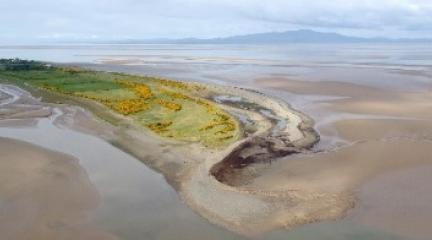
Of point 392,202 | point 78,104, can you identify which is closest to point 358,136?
point 392,202

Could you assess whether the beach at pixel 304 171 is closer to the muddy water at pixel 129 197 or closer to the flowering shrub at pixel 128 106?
the muddy water at pixel 129 197

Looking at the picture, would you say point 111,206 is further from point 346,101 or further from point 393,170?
point 346,101

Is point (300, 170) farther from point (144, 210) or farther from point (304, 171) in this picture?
point (144, 210)

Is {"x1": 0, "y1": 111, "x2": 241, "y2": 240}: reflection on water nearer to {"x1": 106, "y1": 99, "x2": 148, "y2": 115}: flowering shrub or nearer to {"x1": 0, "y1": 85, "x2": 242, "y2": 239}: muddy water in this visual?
{"x1": 0, "y1": 85, "x2": 242, "y2": 239}: muddy water

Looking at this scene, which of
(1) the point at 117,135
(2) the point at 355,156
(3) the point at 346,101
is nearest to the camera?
(2) the point at 355,156

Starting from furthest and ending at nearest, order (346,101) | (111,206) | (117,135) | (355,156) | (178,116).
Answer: (346,101), (178,116), (117,135), (355,156), (111,206)

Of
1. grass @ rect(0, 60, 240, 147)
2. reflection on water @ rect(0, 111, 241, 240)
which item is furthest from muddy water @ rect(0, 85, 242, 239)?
grass @ rect(0, 60, 240, 147)

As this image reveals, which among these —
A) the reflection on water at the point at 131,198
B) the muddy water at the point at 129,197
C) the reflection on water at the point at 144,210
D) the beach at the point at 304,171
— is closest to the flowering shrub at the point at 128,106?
the beach at the point at 304,171
